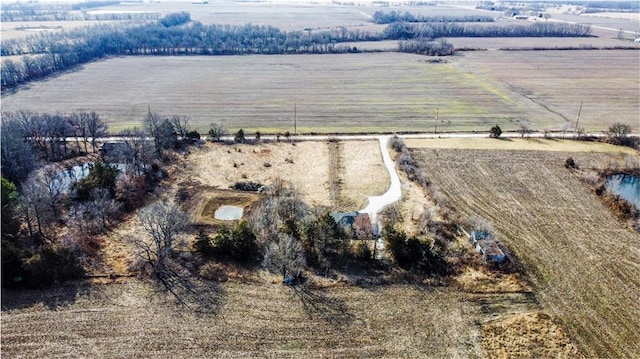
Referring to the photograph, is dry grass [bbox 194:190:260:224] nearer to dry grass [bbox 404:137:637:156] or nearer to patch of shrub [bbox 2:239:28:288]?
patch of shrub [bbox 2:239:28:288]

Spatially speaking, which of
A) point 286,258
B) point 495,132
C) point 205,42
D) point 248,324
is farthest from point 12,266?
point 205,42

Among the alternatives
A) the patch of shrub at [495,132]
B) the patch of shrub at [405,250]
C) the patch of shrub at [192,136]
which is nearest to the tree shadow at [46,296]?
the patch of shrub at [405,250]

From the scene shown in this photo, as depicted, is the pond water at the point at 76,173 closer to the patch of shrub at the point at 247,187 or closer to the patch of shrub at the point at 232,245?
the patch of shrub at the point at 247,187

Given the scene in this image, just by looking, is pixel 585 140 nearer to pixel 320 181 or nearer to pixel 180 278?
pixel 320 181

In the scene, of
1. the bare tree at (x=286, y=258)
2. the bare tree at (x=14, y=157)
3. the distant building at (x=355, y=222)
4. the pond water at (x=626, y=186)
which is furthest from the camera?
the pond water at (x=626, y=186)

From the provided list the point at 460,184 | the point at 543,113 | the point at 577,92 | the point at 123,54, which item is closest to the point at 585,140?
the point at 543,113
